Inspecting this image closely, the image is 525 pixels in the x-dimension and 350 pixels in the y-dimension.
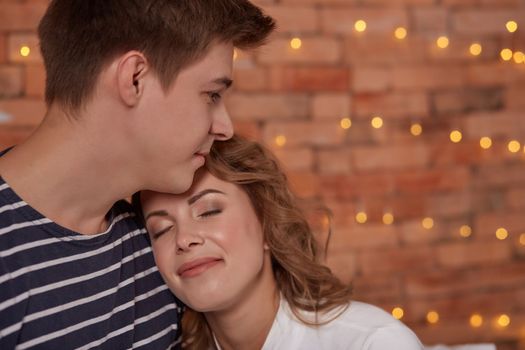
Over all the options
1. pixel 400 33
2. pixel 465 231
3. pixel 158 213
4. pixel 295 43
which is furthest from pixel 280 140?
pixel 158 213

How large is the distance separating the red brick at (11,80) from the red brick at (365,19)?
3.70ft

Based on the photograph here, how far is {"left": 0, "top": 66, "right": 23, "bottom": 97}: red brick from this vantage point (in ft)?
9.09

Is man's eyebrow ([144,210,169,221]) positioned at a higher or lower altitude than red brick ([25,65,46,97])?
lower

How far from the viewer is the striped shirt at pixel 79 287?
1381mm

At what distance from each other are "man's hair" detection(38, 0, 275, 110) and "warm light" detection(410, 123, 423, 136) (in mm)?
1652

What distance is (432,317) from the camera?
3.16m

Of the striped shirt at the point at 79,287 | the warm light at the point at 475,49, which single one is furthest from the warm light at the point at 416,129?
the striped shirt at the point at 79,287

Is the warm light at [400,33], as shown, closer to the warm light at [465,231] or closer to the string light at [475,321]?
the warm light at [465,231]

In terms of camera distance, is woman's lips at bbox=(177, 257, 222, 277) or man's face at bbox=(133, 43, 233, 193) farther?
woman's lips at bbox=(177, 257, 222, 277)

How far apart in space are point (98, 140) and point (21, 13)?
1.46m

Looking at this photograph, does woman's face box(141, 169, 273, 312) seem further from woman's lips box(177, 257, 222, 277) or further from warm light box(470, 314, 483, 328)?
warm light box(470, 314, 483, 328)

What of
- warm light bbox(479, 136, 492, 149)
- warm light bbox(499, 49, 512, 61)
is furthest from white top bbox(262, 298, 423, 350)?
warm light bbox(499, 49, 512, 61)

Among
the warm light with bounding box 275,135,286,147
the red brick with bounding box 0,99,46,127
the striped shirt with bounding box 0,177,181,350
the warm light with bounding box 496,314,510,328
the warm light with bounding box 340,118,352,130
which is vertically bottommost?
the warm light with bounding box 496,314,510,328

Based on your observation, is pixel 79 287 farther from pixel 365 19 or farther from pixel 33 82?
pixel 365 19
